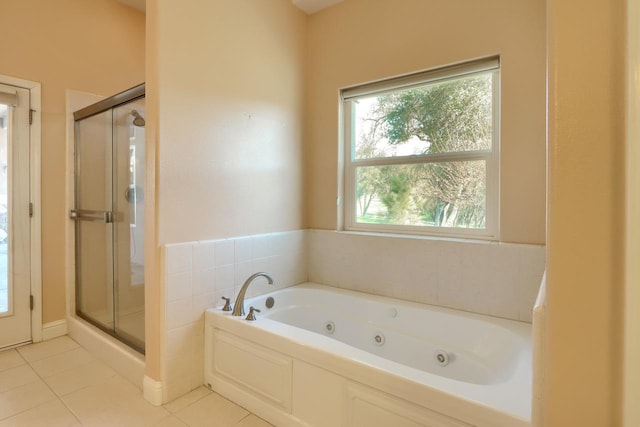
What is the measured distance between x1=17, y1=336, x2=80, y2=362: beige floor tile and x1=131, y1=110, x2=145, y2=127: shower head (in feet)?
5.95

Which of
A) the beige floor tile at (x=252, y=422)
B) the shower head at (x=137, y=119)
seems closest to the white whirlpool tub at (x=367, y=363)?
the beige floor tile at (x=252, y=422)

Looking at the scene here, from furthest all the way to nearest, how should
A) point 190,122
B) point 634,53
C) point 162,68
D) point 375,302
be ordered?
point 375,302 → point 190,122 → point 162,68 → point 634,53

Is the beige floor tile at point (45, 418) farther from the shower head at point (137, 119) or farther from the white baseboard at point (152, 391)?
the shower head at point (137, 119)

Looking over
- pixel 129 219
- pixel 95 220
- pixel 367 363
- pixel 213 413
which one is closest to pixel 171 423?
pixel 213 413

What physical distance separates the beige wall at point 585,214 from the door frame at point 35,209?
3.31 m

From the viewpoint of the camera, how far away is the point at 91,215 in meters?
2.58

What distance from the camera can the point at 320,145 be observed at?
278cm

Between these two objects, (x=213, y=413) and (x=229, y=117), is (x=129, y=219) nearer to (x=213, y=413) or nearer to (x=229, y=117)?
(x=229, y=117)

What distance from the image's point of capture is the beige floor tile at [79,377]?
199cm

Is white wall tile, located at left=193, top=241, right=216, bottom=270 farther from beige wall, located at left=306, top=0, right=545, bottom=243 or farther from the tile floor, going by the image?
beige wall, located at left=306, top=0, right=545, bottom=243

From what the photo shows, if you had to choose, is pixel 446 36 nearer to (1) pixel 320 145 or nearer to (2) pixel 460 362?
(1) pixel 320 145

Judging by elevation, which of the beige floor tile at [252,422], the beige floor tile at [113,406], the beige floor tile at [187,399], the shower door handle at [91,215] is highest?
the shower door handle at [91,215]

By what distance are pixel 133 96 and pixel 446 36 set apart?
2.09 m

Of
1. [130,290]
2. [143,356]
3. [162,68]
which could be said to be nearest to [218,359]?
[143,356]
